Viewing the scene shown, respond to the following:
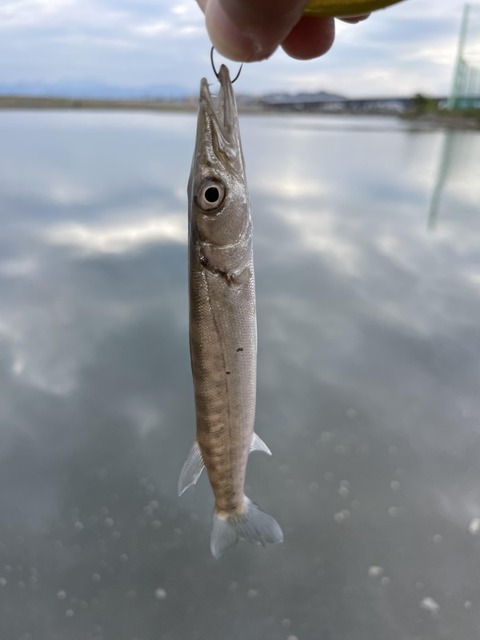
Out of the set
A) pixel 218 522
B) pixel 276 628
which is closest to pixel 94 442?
pixel 276 628

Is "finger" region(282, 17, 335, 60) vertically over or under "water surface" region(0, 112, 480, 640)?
over

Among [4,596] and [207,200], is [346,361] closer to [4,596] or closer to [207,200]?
[4,596]

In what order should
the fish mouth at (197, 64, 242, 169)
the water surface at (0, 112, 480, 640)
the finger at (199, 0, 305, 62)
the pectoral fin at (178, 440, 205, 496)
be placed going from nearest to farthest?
the finger at (199, 0, 305, 62)
the fish mouth at (197, 64, 242, 169)
the pectoral fin at (178, 440, 205, 496)
the water surface at (0, 112, 480, 640)

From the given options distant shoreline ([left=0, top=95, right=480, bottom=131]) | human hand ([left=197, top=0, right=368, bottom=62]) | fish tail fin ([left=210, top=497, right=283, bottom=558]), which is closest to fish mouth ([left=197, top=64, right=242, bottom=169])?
human hand ([left=197, top=0, right=368, bottom=62])

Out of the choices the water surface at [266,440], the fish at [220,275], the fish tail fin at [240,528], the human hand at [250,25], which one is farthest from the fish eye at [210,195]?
the water surface at [266,440]

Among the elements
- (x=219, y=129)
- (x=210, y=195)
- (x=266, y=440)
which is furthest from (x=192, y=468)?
(x=266, y=440)

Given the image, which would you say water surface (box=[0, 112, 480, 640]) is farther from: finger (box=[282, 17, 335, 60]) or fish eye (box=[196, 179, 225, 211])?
finger (box=[282, 17, 335, 60])

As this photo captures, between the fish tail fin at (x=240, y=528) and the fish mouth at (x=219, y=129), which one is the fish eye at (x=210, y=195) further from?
the fish tail fin at (x=240, y=528)

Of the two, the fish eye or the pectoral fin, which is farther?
the pectoral fin

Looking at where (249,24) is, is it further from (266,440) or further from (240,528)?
(266,440)
